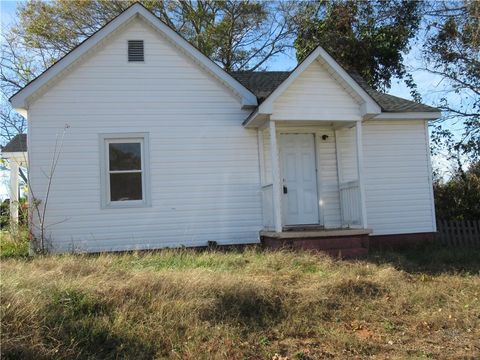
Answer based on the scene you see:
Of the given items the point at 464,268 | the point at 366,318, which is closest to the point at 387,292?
the point at 366,318

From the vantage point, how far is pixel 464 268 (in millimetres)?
9422

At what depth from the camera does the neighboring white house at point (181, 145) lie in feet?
35.7

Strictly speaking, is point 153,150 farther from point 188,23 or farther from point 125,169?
point 188,23

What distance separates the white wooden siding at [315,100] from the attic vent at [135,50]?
11.3 feet

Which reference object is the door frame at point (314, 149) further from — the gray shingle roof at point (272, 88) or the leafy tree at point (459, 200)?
the leafy tree at point (459, 200)

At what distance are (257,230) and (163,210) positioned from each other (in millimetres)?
2239

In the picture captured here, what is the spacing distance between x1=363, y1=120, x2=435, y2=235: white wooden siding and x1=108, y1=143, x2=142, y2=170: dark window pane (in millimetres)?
5589

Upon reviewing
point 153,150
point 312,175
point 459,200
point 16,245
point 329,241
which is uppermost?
point 153,150

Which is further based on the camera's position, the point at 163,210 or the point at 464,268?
the point at 163,210

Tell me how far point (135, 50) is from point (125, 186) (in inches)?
125

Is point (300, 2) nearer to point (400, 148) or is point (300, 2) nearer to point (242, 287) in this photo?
point (400, 148)

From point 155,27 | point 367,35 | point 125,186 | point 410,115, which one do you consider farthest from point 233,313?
point 367,35

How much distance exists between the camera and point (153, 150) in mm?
11336

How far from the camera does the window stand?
11.2 meters
